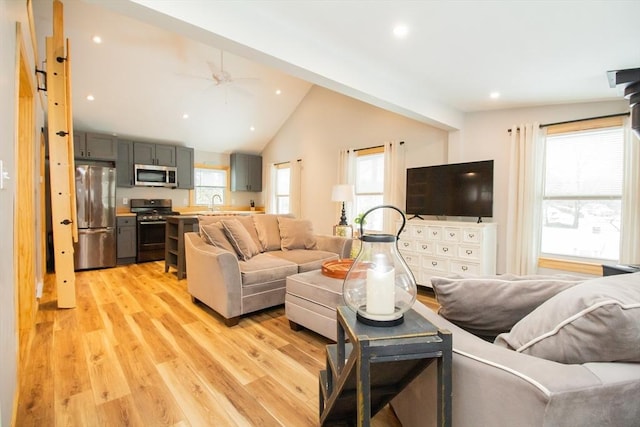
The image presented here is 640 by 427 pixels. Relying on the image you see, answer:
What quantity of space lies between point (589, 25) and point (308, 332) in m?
3.03

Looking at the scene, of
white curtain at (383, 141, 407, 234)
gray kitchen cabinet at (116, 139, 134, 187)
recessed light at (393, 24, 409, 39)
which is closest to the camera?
recessed light at (393, 24, 409, 39)

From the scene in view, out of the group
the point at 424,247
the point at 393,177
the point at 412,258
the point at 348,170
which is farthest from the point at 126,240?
the point at 424,247

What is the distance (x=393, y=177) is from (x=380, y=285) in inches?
144

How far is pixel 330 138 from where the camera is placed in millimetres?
5609

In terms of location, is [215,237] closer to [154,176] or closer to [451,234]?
[451,234]

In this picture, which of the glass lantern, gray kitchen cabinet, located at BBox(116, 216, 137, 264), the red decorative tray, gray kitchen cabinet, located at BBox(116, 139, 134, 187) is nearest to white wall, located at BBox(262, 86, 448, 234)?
the red decorative tray

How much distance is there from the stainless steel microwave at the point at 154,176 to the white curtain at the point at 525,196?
226 inches

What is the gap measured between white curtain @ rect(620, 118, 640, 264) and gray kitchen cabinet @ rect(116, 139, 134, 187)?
22.6ft

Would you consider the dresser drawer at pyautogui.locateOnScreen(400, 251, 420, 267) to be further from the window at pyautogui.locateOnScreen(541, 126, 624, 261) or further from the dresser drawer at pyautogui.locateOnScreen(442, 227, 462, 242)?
the window at pyautogui.locateOnScreen(541, 126, 624, 261)

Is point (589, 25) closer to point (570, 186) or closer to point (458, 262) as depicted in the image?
point (570, 186)

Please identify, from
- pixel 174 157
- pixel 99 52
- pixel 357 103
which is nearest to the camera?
pixel 99 52

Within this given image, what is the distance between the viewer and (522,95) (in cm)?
316

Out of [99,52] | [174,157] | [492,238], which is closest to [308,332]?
[492,238]

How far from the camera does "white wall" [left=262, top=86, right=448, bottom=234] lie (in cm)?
436
